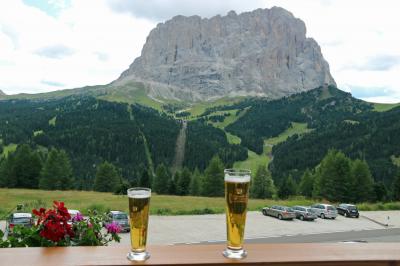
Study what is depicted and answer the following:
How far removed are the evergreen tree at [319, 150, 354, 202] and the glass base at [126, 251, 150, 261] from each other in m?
64.6

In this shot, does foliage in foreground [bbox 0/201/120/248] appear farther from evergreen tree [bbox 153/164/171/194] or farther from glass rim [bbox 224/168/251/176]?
evergreen tree [bbox 153/164/171/194]

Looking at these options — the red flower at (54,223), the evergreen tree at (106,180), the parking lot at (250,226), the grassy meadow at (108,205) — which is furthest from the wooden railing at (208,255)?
the evergreen tree at (106,180)

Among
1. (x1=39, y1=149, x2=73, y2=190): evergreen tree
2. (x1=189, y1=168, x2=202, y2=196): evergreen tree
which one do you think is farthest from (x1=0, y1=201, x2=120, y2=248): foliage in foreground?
(x1=189, y1=168, x2=202, y2=196): evergreen tree

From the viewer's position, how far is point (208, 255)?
7.14 feet

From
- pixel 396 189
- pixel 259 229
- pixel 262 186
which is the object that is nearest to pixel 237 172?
pixel 259 229

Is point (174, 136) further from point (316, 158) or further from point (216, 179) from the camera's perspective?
point (216, 179)

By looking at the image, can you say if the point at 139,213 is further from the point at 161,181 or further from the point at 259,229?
the point at 161,181

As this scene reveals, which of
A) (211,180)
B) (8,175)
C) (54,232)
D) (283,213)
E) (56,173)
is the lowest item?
(211,180)

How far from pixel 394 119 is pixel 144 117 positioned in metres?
112

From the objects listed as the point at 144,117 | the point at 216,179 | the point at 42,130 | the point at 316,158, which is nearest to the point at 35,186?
the point at 216,179

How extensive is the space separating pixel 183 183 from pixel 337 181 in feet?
96.1

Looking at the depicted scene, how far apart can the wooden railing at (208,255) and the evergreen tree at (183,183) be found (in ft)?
245

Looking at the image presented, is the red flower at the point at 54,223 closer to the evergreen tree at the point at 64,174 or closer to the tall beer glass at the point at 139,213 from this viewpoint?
the tall beer glass at the point at 139,213

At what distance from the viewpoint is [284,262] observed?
2.09 metres
